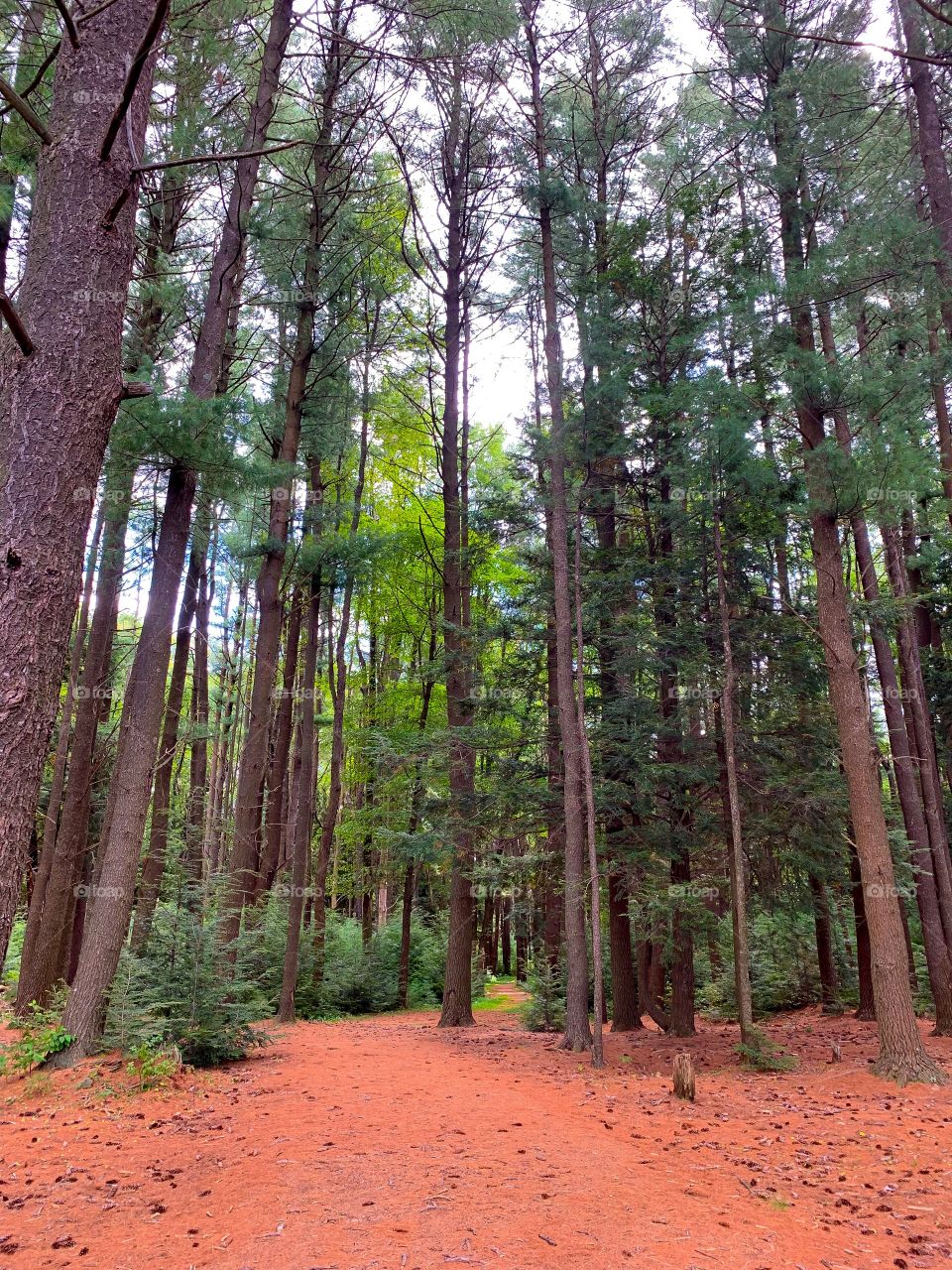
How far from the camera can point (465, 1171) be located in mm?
4664

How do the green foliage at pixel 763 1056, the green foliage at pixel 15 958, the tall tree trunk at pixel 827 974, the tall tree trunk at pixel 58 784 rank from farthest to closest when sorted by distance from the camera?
the green foliage at pixel 15 958
the tall tree trunk at pixel 827 974
the tall tree trunk at pixel 58 784
the green foliage at pixel 763 1056

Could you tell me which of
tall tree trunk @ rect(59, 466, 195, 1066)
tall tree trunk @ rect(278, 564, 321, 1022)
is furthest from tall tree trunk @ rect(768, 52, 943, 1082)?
tall tree trunk @ rect(278, 564, 321, 1022)

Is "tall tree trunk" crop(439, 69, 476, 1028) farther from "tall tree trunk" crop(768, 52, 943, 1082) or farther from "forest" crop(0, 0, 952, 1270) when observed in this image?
"tall tree trunk" crop(768, 52, 943, 1082)

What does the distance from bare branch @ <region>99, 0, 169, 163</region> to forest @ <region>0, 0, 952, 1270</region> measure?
31mm

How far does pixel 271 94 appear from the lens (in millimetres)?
9375

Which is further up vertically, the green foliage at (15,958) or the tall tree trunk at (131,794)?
the tall tree trunk at (131,794)

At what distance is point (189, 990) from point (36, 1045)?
4.84 feet

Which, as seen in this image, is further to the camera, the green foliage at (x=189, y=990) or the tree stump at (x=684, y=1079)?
A: the green foliage at (x=189, y=990)

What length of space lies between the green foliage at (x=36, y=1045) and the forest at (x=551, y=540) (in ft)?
0.15

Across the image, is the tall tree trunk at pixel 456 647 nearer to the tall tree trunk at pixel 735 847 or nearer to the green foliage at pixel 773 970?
the tall tree trunk at pixel 735 847

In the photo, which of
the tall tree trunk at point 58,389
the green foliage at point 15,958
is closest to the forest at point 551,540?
the tall tree trunk at point 58,389

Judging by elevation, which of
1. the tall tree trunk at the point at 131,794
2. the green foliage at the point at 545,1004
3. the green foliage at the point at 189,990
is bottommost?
the green foliage at the point at 545,1004

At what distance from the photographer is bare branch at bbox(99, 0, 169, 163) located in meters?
Answer: 2.29

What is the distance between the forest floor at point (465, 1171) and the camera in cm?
367
